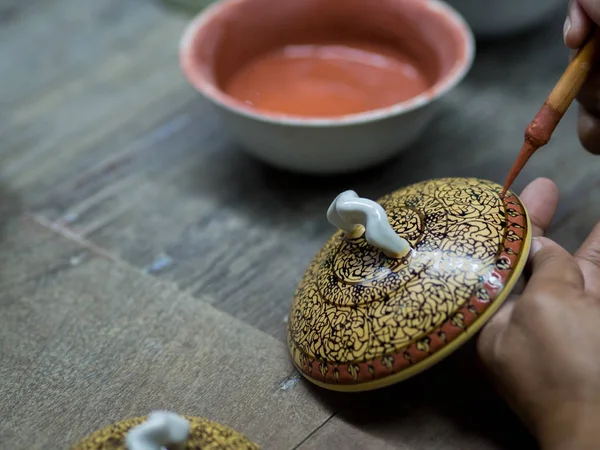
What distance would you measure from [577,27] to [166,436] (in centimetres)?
63

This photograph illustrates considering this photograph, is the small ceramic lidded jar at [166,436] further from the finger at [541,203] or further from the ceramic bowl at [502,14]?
the ceramic bowl at [502,14]

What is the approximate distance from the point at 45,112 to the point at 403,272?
0.87 meters

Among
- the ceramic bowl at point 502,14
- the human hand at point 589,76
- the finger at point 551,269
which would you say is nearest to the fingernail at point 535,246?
the finger at point 551,269

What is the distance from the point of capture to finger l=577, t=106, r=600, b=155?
38.5 inches

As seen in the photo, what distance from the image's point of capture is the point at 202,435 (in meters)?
0.62

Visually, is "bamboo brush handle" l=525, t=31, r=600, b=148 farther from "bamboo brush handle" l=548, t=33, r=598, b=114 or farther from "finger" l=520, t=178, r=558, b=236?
"finger" l=520, t=178, r=558, b=236

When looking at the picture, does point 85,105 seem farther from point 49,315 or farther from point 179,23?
point 49,315

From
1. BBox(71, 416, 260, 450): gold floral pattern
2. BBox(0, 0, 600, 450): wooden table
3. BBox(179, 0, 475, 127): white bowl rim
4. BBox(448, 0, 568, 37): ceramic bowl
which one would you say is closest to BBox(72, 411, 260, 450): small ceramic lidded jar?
BBox(71, 416, 260, 450): gold floral pattern

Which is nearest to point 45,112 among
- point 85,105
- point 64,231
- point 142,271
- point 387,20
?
point 85,105

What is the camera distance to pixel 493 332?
0.69 metres

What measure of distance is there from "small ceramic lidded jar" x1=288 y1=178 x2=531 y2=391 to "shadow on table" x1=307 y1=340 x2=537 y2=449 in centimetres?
6

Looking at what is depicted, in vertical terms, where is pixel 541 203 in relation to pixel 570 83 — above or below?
below

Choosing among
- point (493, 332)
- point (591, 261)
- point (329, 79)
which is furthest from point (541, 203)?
point (329, 79)

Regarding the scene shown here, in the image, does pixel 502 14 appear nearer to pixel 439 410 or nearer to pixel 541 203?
pixel 541 203
